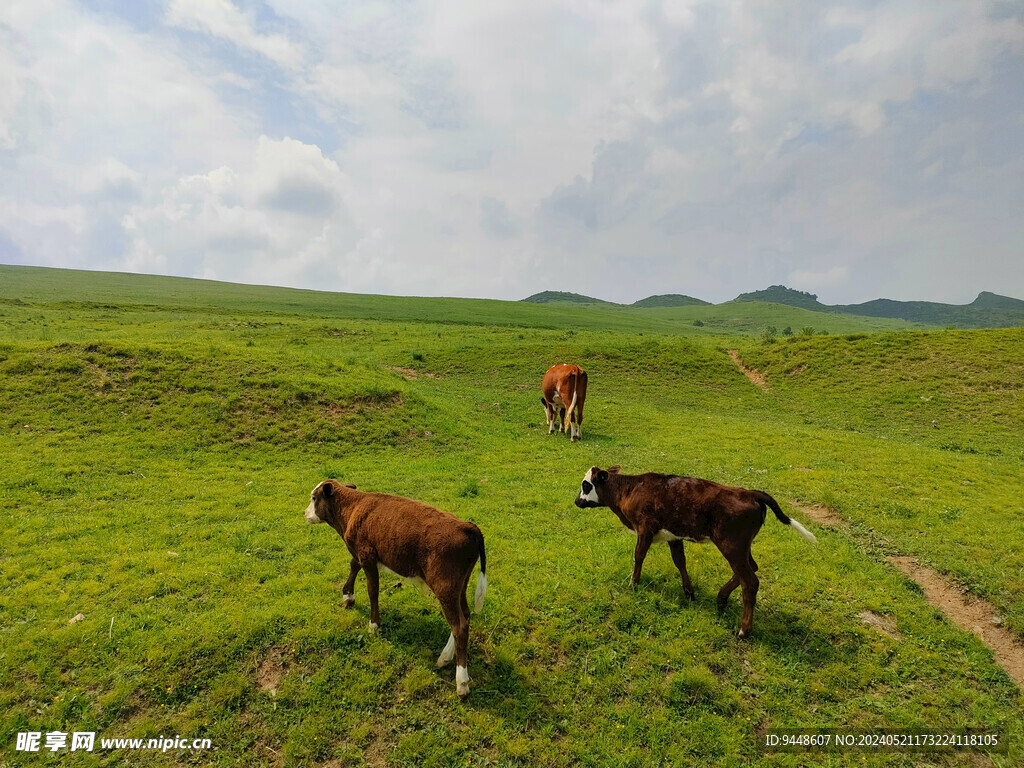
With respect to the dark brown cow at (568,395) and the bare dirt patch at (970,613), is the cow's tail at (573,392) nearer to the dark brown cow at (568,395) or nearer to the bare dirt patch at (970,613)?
the dark brown cow at (568,395)

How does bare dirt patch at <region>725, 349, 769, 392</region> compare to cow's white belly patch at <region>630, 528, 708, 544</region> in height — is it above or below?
above

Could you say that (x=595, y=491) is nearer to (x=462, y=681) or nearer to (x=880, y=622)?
(x=462, y=681)

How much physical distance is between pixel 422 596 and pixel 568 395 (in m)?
12.5

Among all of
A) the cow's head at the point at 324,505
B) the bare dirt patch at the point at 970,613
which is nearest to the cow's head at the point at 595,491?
the cow's head at the point at 324,505

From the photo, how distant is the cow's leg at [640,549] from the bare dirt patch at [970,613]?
5111 mm

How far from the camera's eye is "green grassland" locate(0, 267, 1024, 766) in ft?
19.5

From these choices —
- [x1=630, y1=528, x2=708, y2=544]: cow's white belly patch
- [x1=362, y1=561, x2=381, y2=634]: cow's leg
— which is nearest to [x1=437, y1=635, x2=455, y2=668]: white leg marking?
[x1=362, y1=561, x2=381, y2=634]: cow's leg

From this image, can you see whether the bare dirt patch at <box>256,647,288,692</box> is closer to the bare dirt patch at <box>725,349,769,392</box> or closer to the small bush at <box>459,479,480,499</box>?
the small bush at <box>459,479,480,499</box>

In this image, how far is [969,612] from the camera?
26.4 ft

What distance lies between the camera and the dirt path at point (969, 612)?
23.1 feet

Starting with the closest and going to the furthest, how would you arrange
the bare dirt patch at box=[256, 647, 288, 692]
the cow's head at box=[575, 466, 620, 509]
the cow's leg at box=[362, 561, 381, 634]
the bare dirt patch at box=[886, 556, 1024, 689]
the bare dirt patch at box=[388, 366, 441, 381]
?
the bare dirt patch at box=[256, 647, 288, 692], the bare dirt patch at box=[886, 556, 1024, 689], the cow's leg at box=[362, 561, 381, 634], the cow's head at box=[575, 466, 620, 509], the bare dirt patch at box=[388, 366, 441, 381]

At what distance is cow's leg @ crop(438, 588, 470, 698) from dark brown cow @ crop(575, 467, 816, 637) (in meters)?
3.29

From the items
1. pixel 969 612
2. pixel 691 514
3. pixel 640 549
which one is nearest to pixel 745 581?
pixel 691 514

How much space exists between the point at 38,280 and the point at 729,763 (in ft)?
386
